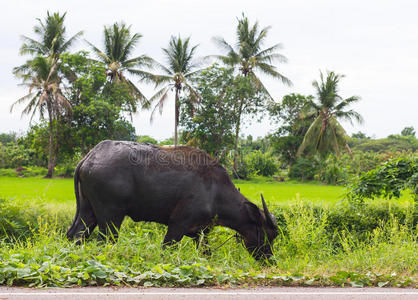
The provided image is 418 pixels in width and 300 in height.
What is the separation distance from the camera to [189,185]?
568 centimetres

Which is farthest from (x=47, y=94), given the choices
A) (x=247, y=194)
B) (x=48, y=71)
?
(x=247, y=194)

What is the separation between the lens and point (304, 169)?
37625 millimetres

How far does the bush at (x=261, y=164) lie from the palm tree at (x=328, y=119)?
129 inches

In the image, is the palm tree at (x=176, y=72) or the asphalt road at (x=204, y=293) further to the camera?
the palm tree at (x=176, y=72)

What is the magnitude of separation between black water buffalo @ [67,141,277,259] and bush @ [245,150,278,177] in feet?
106

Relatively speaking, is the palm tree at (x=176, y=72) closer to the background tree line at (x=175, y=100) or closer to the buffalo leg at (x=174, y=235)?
the background tree line at (x=175, y=100)

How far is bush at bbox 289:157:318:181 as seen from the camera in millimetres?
37531

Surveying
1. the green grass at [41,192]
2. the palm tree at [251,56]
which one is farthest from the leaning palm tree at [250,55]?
the green grass at [41,192]

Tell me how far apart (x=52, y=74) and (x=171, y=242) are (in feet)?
99.0

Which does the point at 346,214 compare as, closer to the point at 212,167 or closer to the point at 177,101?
the point at 212,167

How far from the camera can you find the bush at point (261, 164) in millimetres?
38594

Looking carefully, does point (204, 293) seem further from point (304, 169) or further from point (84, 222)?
point (304, 169)

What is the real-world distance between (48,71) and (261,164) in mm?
21127

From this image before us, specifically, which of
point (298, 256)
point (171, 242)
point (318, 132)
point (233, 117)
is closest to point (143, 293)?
point (171, 242)
